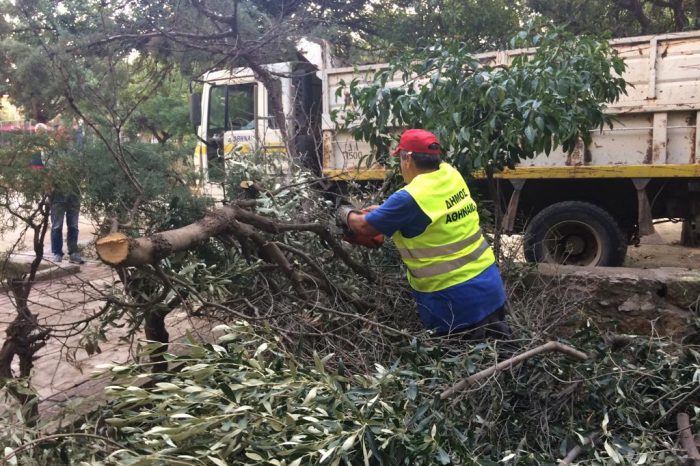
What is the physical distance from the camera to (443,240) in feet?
9.89

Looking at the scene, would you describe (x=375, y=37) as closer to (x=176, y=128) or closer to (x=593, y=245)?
(x=176, y=128)

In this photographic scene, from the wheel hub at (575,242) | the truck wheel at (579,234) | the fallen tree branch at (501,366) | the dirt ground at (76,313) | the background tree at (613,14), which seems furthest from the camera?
the background tree at (613,14)

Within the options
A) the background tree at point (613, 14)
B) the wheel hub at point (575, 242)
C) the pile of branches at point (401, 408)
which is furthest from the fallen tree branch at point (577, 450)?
the background tree at point (613, 14)

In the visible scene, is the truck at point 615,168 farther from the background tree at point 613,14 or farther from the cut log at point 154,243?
the background tree at point 613,14

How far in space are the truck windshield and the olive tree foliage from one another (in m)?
4.42

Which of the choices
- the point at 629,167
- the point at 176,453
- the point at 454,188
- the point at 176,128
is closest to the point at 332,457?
the point at 176,453

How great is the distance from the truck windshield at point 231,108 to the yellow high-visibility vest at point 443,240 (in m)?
5.42

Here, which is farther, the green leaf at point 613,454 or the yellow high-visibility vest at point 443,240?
the yellow high-visibility vest at point 443,240

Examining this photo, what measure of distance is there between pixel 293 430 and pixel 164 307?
1092mm

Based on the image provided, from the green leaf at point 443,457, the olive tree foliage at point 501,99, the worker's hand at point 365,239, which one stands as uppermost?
the olive tree foliage at point 501,99

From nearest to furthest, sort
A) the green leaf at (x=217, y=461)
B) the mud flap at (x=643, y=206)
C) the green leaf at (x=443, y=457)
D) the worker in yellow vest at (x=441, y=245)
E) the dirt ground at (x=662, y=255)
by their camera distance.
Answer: the green leaf at (x=217, y=461) < the green leaf at (x=443, y=457) < the worker in yellow vest at (x=441, y=245) < the mud flap at (x=643, y=206) < the dirt ground at (x=662, y=255)

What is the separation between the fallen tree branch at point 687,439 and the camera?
6.90ft

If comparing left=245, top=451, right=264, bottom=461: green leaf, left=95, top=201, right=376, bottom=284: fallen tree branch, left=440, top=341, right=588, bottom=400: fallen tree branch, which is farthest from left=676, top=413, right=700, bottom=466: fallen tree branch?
left=95, top=201, right=376, bottom=284: fallen tree branch

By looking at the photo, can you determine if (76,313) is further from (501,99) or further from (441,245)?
(501,99)
